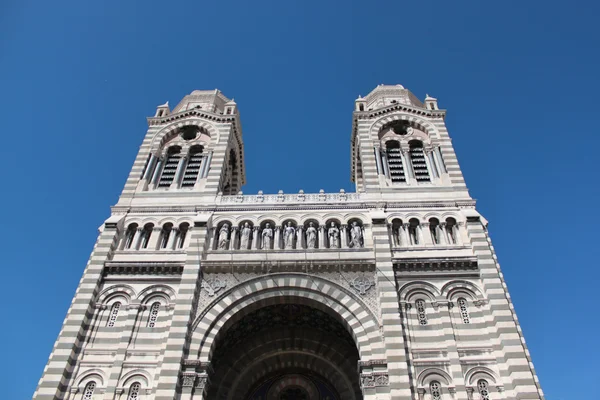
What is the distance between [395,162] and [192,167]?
10647mm

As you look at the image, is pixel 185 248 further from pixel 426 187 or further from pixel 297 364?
pixel 426 187

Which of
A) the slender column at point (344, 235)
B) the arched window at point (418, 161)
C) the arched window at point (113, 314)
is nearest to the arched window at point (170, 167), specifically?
the arched window at point (113, 314)

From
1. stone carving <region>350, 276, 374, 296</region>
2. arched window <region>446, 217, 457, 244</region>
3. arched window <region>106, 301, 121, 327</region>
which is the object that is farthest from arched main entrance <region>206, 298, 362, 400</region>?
arched window <region>446, 217, 457, 244</region>

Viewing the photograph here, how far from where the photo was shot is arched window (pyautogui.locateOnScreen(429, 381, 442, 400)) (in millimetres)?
17219

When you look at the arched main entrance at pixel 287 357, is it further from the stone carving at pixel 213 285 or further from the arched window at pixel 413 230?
the arched window at pixel 413 230

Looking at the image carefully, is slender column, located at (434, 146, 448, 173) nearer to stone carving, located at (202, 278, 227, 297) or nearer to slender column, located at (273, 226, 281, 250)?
slender column, located at (273, 226, 281, 250)

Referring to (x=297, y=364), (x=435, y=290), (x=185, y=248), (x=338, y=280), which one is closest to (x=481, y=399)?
(x=435, y=290)

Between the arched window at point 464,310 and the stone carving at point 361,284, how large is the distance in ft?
11.2

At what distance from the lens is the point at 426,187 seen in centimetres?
2423

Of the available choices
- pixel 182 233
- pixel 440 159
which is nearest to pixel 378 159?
pixel 440 159

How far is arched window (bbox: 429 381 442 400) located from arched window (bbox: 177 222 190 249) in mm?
11723

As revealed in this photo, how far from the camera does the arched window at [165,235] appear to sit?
22672 mm

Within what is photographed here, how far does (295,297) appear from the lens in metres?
20.2

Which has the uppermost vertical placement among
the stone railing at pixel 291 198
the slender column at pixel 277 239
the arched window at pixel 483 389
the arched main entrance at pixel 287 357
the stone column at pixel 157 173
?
the stone column at pixel 157 173
